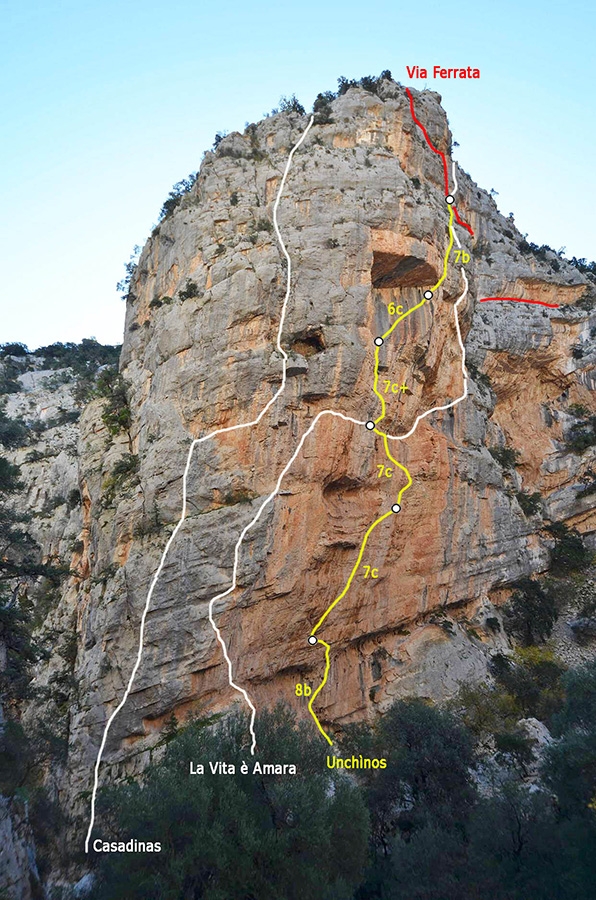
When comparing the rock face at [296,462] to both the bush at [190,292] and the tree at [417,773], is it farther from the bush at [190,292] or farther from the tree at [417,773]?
the tree at [417,773]

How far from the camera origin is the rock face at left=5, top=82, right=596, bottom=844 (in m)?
21.5

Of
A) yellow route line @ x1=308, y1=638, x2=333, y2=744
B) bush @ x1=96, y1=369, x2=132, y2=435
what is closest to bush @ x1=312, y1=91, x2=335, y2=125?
bush @ x1=96, y1=369, x2=132, y2=435

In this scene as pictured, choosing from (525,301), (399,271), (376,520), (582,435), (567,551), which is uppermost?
(525,301)

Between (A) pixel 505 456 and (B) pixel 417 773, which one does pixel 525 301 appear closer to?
(A) pixel 505 456

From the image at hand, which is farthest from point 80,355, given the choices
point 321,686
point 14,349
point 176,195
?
point 321,686

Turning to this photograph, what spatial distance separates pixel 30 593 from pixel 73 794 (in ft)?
53.9

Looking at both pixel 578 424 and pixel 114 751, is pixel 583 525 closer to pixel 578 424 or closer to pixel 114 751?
pixel 578 424

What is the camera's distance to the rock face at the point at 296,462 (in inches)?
846

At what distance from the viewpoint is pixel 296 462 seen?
2305 centimetres

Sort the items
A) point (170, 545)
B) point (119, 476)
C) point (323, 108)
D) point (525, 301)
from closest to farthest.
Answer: point (170, 545), point (119, 476), point (323, 108), point (525, 301)

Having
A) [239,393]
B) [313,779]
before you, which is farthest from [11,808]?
[239,393]

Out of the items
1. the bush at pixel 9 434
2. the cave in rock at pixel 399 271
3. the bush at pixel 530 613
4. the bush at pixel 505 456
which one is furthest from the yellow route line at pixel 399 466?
the bush at pixel 9 434

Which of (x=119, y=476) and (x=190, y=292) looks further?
(x=190, y=292)

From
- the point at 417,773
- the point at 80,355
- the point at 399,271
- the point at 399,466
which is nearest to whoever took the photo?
the point at 417,773
